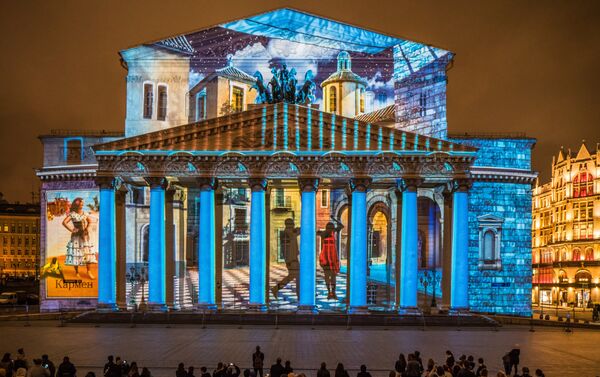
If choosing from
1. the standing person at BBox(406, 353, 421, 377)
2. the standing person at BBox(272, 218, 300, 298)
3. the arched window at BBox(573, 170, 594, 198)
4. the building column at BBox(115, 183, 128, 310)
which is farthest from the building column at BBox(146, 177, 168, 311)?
the arched window at BBox(573, 170, 594, 198)

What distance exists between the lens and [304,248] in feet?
154

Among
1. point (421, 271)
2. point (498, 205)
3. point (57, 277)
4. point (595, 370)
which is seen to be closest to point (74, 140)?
point (57, 277)

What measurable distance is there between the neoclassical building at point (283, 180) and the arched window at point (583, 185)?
41837 mm

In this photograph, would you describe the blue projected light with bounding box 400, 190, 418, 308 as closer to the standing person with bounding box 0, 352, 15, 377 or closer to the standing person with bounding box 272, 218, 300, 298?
the standing person with bounding box 272, 218, 300, 298

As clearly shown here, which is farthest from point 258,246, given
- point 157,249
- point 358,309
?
point 358,309

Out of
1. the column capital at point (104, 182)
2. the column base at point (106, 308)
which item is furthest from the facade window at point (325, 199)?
the column base at point (106, 308)

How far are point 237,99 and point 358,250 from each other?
57.2 ft

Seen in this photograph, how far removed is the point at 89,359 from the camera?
2984 centimetres

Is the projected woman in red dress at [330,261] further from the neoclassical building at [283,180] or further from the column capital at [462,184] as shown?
the column capital at [462,184]

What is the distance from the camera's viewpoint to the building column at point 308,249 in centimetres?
4675

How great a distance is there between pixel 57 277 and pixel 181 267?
1131 centimetres

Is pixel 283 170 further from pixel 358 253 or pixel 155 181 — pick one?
pixel 155 181

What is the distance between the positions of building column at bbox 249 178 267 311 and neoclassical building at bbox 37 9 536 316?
140 millimetres

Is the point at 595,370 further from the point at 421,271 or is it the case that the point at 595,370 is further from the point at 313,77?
the point at 313,77
